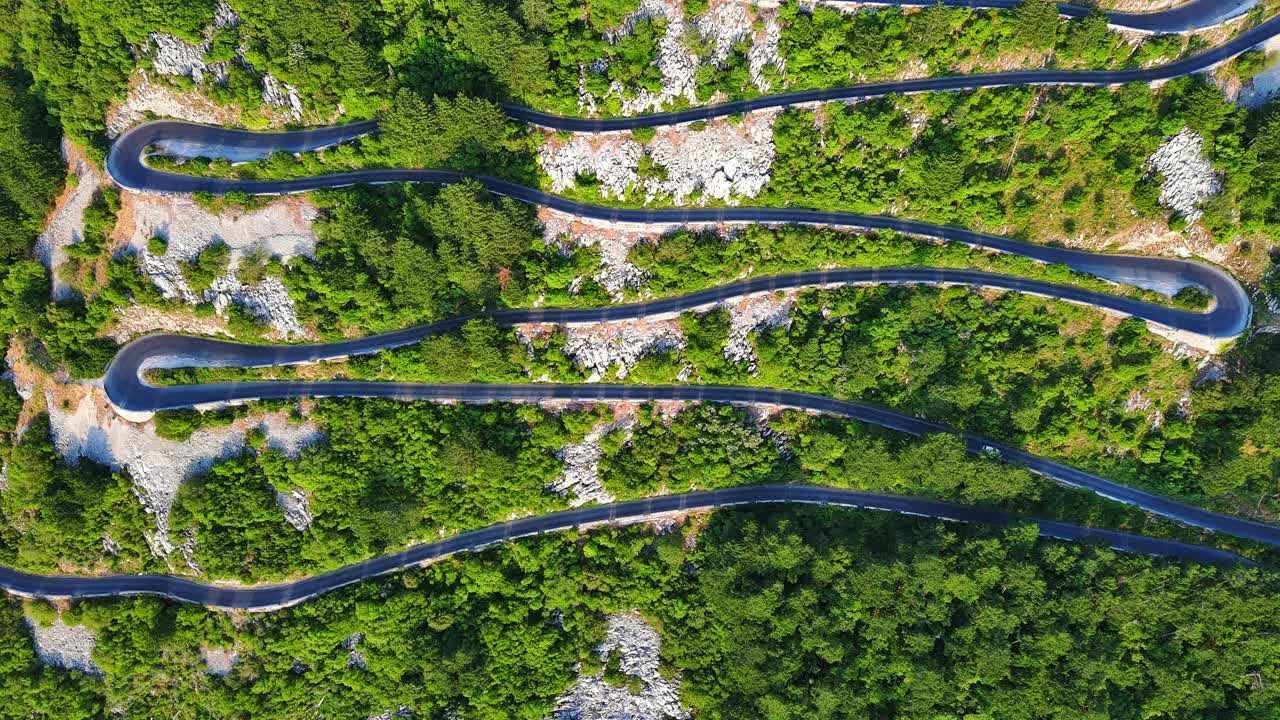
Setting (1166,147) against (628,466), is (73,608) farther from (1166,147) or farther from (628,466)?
(1166,147)

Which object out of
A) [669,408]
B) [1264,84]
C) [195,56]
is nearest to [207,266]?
[195,56]

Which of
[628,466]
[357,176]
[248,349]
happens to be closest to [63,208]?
[248,349]

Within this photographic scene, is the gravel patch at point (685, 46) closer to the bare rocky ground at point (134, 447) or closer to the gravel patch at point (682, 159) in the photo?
the gravel patch at point (682, 159)

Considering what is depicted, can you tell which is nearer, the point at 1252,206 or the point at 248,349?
the point at 1252,206

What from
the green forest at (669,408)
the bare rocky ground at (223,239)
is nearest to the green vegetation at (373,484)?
the green forest at (669,408)

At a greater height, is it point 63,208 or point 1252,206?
point 1252,206

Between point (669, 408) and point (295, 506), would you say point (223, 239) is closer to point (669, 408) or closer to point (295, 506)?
point (295, 506)
